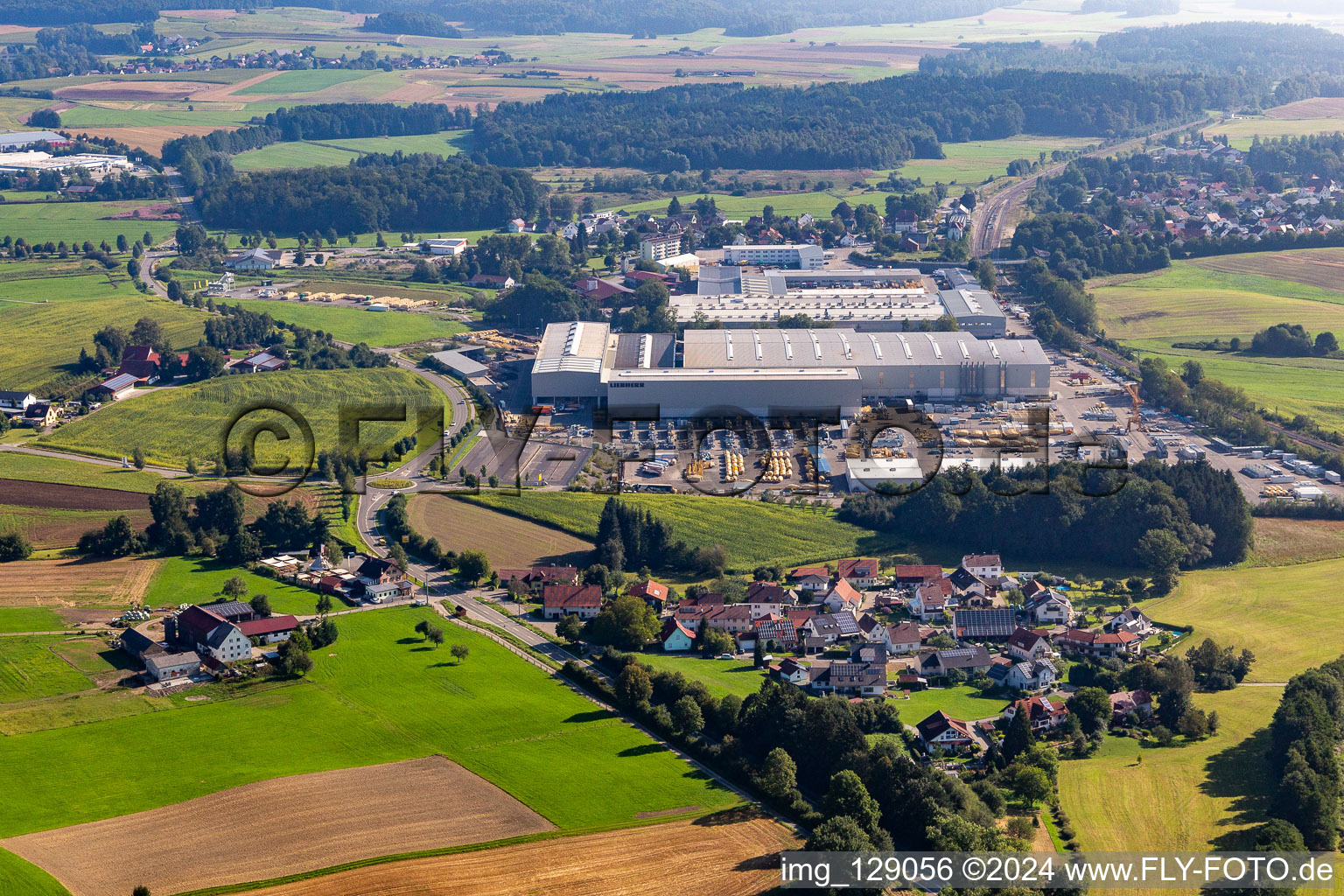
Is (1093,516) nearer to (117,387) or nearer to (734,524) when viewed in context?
(734,524)

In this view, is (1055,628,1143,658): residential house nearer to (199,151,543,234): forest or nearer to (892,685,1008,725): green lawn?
(892,685,1008,725): green lawn

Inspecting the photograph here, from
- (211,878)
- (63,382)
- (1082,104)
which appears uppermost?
(1082,104)

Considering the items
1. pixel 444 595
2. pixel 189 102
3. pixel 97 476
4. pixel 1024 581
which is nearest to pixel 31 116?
pixel 189 102

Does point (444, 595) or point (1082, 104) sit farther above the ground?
point (1082, 104)

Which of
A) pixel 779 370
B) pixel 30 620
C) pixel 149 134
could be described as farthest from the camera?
pixel 149 134

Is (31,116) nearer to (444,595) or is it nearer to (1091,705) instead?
(444,595)

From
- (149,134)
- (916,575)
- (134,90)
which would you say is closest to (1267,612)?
(916,575)

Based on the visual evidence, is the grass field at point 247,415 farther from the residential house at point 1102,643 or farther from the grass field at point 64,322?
the residential house at point 1102,643
